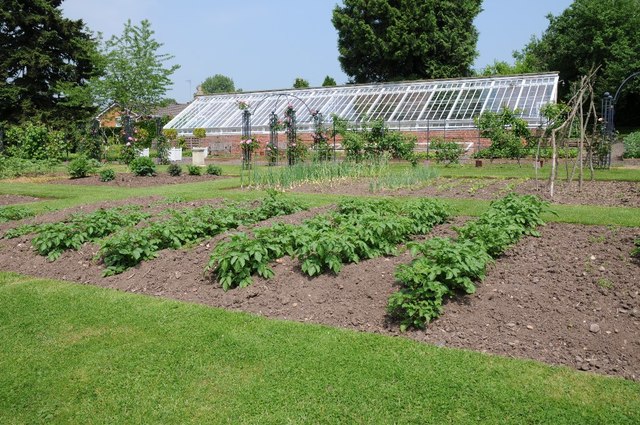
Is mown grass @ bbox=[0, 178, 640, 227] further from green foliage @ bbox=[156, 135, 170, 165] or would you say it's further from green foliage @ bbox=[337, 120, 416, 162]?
green foliage @ bbox=[156, 135, 170, 165]

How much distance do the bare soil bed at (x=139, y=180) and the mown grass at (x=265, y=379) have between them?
1125 centimetres

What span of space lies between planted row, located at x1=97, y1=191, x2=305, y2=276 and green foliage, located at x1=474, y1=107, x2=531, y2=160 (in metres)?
15.5

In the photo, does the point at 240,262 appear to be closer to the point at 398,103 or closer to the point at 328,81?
the point at 398,103

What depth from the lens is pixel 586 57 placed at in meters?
42.2

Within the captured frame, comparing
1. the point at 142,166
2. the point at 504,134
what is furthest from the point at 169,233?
the point at 504,134

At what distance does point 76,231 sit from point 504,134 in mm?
18013

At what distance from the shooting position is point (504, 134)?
69.3 feet

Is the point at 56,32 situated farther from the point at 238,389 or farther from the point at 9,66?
the point at 238,389

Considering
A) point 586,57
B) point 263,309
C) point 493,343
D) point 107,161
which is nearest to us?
point 493,343

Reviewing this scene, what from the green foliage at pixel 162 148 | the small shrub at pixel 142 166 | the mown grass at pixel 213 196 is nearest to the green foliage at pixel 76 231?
the mown grass at pixel 213 196

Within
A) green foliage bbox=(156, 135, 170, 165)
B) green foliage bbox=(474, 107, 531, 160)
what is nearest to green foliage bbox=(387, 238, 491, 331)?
green foliage bbox=(156, 135, 170, 165)

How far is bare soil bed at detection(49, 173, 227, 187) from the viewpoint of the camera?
15141mm

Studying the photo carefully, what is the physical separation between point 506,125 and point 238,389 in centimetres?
2139

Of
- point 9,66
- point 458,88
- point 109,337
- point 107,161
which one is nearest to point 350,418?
point 109,337
